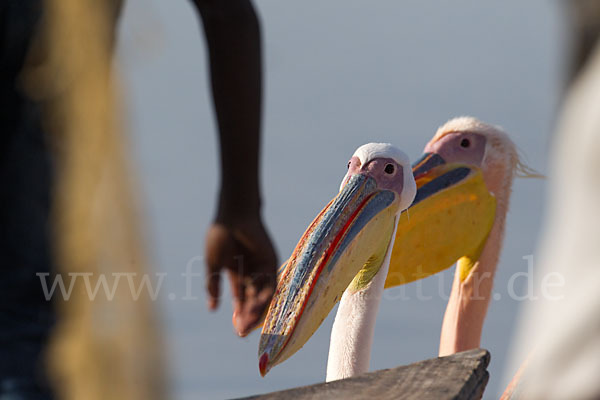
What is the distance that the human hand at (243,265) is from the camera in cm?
154

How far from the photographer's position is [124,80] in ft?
3.72

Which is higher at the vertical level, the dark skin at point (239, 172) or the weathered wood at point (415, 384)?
the dark skin at point (239, 172)

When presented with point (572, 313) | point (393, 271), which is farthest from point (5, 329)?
point (393, 271)

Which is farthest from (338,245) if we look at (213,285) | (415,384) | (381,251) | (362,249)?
(213,285)

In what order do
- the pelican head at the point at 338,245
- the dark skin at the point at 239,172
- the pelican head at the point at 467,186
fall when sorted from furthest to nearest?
the pelican head at the point at 467,186
the pelican head at the point at 338,245
the dark skin at the point at 239,172

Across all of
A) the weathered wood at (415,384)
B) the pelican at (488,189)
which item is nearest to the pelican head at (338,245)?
the pelican at (488,189)

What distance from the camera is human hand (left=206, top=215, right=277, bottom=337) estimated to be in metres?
1.54

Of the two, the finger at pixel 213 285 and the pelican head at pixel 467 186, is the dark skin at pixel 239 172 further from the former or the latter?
the pelican head at pixel 467 186

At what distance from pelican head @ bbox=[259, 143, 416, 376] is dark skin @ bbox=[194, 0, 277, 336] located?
6.93ft

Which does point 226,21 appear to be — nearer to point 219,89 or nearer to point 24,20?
point 219,89

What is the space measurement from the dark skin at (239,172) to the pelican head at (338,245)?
2.11 m

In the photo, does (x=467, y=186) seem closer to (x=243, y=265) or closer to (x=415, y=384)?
(x=415, y=384)

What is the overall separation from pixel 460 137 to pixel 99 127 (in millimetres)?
4667

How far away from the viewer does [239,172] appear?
5.13ft
